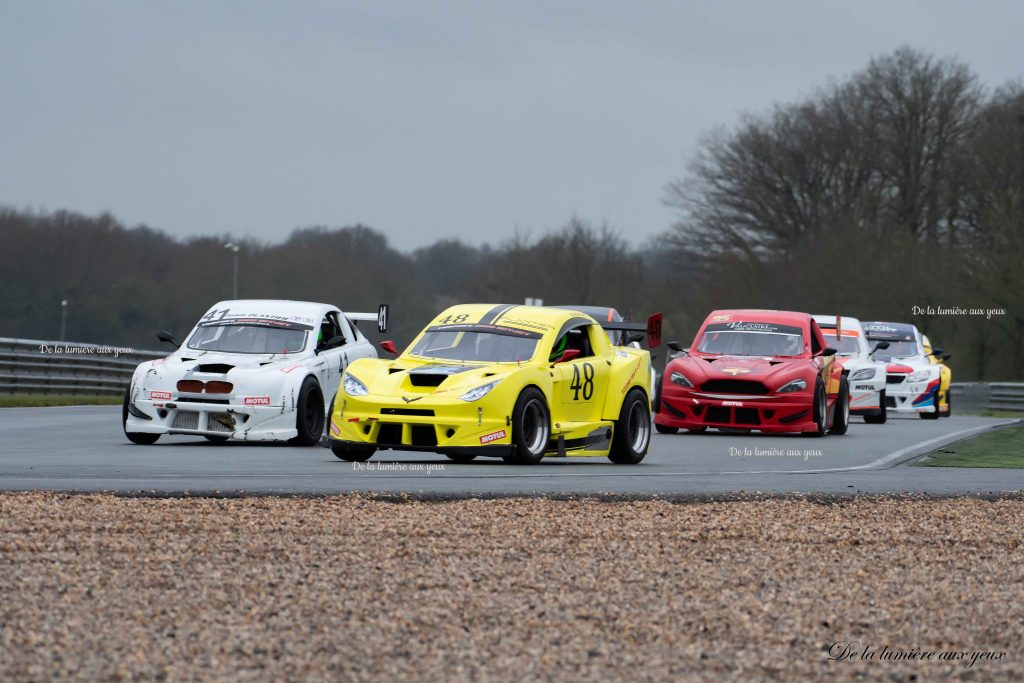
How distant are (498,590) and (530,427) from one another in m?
7.34

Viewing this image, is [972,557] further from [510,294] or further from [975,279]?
[510,294]

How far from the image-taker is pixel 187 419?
17.3 metres

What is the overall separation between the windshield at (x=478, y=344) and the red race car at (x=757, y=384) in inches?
267

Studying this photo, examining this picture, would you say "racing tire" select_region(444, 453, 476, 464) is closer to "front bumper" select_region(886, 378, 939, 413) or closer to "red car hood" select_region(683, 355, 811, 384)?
"red car hood" select_region(683, 355, 811, 384)

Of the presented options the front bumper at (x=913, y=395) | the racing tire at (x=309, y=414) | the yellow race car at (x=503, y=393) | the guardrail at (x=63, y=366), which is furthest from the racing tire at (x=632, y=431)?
the guardrail at (x=63, y=366)

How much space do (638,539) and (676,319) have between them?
56175mm

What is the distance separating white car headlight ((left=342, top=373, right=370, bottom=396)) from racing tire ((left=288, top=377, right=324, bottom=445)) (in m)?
3.20

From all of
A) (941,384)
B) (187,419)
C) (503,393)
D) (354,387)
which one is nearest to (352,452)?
(354,387)

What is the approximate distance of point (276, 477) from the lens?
1223 centimetres

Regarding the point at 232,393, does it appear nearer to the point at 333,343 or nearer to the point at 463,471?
the point at 333,343

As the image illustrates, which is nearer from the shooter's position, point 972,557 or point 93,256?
point 972,557

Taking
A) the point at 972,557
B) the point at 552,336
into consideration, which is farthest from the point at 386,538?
the point at 552,336

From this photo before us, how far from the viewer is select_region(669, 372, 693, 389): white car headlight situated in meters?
21.5

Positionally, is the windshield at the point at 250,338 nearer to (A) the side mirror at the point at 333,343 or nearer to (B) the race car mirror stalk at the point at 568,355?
(A) the side mirror at the point at 333,343
